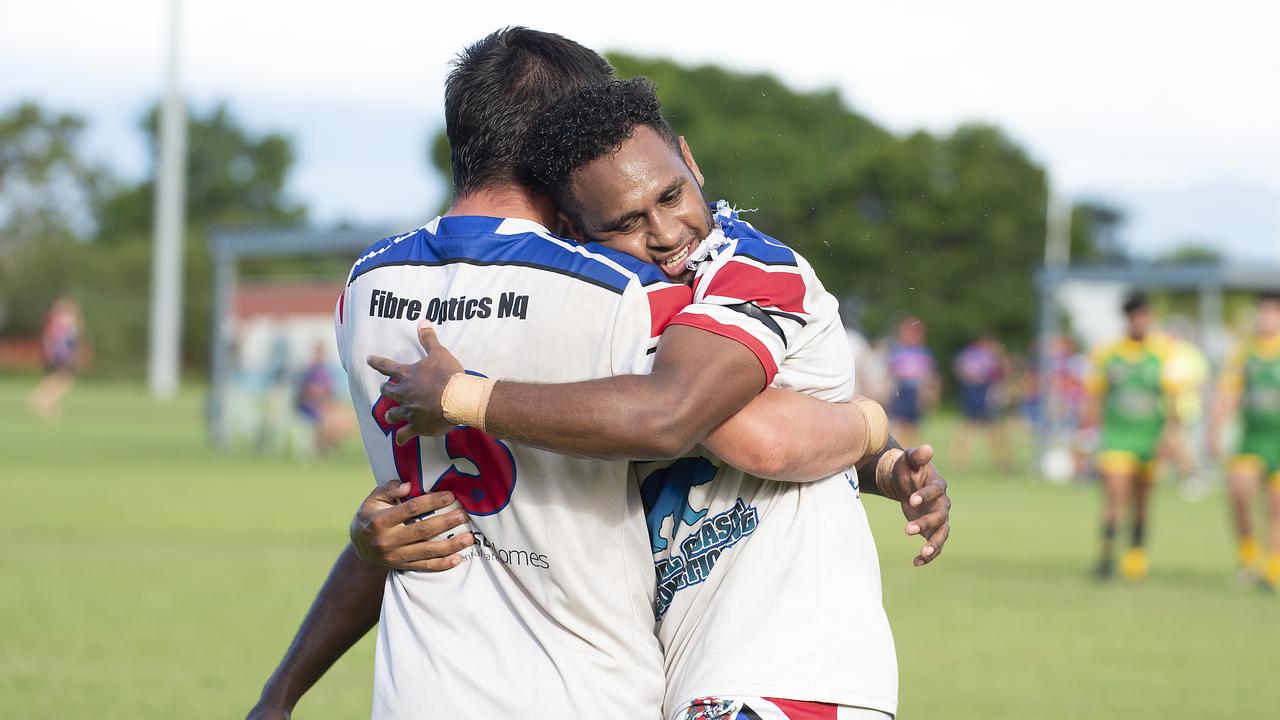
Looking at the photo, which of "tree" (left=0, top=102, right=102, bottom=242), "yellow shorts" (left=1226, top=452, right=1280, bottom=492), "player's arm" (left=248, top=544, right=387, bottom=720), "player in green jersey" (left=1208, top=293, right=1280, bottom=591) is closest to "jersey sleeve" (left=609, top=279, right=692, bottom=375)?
"player's arm" (left=248, top=544, right=387, bottom=720)

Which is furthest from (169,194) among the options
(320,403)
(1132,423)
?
(1132,423)

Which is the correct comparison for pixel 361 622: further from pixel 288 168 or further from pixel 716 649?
pixel 288 168

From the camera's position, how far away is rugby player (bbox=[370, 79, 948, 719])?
2.49 metres

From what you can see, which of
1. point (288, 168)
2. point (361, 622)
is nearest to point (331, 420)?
point (361, 622)

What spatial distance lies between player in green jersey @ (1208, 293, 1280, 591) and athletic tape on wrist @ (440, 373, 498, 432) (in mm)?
11084

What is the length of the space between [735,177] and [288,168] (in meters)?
107

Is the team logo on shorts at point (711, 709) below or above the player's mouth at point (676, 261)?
below

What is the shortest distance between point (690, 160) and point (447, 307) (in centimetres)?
58

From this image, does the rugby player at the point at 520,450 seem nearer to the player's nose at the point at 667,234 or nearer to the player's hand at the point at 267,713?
the player's nose at the point at 667,234

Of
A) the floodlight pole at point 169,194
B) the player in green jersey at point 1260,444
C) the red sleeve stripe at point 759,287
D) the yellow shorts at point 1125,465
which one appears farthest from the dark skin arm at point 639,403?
the floodlight pole at point 169,194

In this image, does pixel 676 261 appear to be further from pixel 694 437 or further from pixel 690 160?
pixel 694 437

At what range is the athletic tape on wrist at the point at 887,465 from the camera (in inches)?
115

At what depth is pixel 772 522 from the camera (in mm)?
2680

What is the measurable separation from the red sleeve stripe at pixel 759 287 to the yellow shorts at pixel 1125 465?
1116 cm
